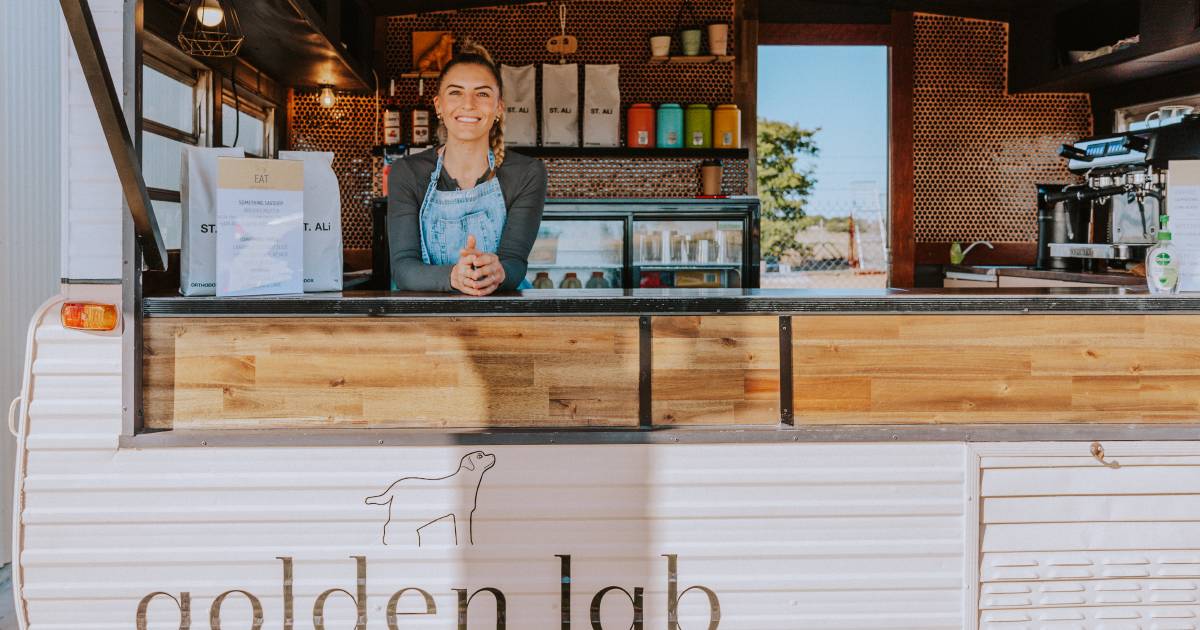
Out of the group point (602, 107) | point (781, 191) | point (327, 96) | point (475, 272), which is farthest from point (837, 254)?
point (475, 272)

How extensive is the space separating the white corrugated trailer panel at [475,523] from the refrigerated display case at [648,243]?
8.55 feet

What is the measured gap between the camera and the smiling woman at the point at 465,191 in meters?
2.42

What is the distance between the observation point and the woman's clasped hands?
2057 mm

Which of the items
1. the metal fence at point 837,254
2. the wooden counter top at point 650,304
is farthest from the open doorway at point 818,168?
the wooden counter top at point 650,304

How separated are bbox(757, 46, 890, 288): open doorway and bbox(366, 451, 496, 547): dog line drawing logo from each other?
470 cm

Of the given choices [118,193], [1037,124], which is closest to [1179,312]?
[118,193]

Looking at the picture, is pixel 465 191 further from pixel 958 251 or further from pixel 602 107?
pixel 958 251

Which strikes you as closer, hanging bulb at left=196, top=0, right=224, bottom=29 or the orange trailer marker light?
the orange trailer marker light

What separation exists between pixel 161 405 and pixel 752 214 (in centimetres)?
319

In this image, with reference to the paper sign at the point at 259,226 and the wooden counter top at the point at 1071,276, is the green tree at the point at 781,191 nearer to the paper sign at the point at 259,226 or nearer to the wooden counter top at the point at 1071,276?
the wooden counter top at the point at 1071,276

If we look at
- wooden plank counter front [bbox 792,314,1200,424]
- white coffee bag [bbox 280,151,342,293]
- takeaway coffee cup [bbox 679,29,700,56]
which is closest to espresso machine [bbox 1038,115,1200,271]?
wooden plank counter front [bbox 792,314,1200,424]

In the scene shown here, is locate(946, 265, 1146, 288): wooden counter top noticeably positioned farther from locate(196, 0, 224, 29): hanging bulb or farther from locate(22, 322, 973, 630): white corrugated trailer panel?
locate(196, 0, 224, 29): hanging bulb

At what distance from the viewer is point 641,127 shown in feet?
17.3

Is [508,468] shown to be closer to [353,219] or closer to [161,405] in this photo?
[161,405]
